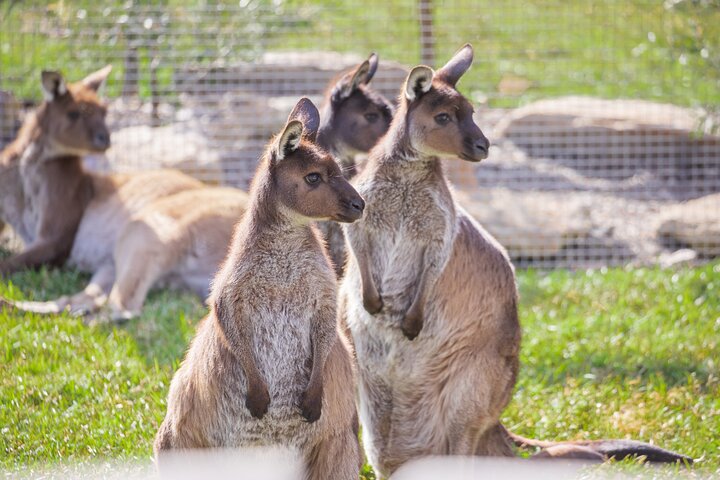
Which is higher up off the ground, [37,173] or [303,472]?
[37,173]

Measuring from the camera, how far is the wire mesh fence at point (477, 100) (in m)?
8.29

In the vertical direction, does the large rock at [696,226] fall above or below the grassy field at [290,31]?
below

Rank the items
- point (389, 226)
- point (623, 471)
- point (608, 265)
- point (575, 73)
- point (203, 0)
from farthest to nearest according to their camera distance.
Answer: point (575, 73)
point (203, 0)
point (608, 265)
point (389, 226)
point (623, 471)

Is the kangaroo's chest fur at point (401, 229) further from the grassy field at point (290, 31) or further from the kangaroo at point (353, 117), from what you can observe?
the grassy field at point (290, 31)

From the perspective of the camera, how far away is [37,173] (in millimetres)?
7613

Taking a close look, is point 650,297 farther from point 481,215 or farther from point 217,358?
point 217,358

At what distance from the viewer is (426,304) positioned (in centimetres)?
466

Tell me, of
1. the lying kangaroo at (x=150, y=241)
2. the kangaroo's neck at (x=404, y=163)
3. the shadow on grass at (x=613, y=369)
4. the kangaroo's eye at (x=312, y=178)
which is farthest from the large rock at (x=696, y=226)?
the kangaroo's eye at (x=312, y=178)

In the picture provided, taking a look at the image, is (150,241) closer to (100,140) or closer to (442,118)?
(100,140)

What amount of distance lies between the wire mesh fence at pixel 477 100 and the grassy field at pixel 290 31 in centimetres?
2

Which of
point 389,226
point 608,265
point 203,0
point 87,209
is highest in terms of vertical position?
point 203,0

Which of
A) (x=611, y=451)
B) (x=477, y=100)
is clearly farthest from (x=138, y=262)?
(x=477, y=100)

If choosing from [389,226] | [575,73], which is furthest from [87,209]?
[575,73]

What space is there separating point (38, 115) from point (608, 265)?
179 inches
